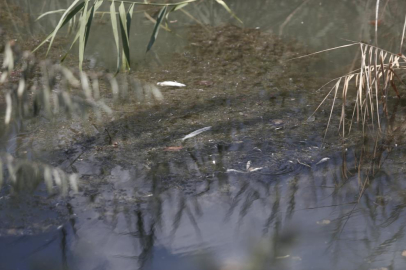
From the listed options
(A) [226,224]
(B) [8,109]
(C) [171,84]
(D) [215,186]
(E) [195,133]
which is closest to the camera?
(A) [226,224]

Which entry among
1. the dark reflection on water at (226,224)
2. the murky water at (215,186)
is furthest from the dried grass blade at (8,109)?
the dark reflection on water at (226,224)

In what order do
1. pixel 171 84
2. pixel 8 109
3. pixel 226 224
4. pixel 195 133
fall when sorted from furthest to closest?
pixel 171 84
pixel 8 109
pixel 195 133
pixel 226 224

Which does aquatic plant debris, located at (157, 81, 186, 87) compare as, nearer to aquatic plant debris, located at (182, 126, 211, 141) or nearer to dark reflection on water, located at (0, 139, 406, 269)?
aquatic plant debris, located at (182, 126, 211, 141)

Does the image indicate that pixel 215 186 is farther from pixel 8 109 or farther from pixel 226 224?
pixel 8 109

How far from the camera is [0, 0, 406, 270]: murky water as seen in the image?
187cm

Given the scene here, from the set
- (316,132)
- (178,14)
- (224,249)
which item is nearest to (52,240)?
(224,249)

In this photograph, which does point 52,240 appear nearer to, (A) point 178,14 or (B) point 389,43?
(B) point 389,43

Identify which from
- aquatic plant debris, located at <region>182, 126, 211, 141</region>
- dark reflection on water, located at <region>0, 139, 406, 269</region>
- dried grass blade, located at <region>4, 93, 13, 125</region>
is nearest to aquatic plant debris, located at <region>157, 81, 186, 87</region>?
aquatic plant debris, located at <region>182, 126, 211, 141</region>

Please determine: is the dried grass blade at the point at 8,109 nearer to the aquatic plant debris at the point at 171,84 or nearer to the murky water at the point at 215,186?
the murky water at the point at 215,186

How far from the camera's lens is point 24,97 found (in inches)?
120

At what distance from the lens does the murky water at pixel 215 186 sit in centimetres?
187

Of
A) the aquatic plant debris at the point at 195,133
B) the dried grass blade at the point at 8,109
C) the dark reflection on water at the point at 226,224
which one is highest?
the dried grass blade at the point at 8,109

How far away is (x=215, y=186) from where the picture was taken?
221cm

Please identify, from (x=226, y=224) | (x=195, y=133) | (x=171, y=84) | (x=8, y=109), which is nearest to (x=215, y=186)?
(x=226, y=224)
